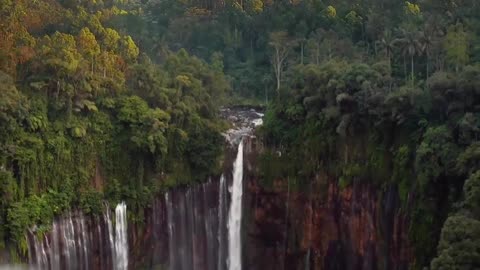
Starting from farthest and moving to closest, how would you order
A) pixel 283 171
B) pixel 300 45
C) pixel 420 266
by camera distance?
pixel 300 45
pixel 283 171
pixel 420 266

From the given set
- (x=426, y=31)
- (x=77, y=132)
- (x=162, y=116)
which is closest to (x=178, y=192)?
(x=162, y=116)

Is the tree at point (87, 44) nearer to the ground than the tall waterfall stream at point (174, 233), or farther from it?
farther from it

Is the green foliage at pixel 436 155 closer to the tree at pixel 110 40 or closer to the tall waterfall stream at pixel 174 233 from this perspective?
the tall waterfall stream at pixel 174 233

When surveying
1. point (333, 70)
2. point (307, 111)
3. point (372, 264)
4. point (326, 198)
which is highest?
point (333, 70)

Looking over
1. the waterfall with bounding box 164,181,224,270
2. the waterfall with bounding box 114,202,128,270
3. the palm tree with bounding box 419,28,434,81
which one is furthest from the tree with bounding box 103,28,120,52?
the palm tree with bounding box 419,28,434,81

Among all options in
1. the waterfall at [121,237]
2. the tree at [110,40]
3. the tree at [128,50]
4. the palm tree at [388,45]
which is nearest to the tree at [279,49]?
the palm tree at [388,45]

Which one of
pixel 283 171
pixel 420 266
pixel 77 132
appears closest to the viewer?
pixel 420 266

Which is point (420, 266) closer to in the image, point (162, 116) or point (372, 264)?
point (372, 264)

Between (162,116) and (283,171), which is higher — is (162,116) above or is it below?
above
